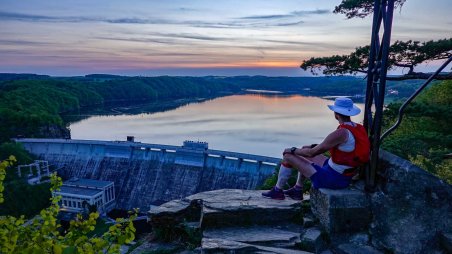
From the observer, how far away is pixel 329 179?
4707 millimetres

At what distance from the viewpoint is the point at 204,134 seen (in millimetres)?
52781

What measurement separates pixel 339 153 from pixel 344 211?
759 millimetres

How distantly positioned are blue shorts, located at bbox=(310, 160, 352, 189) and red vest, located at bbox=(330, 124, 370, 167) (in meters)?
0.21

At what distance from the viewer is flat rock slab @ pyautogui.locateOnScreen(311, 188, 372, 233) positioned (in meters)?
4.40

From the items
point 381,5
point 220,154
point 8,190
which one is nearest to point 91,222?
point 381,5

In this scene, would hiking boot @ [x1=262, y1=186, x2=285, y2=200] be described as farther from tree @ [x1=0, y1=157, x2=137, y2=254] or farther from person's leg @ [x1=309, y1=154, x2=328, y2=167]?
tree @ [x1=0, y1=157, x2=137, y2=254]

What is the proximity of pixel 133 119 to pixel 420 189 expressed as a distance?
71694 mm

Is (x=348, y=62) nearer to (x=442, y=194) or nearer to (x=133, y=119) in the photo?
(x=442, y=194)

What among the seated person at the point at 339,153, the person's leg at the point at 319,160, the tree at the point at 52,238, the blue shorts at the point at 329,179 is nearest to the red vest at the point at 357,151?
the seated person at the point at 339,153

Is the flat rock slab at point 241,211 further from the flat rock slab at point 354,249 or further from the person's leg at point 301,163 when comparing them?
the flat rock slab at point 354,249

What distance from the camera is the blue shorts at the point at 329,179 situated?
A: 4703 mm

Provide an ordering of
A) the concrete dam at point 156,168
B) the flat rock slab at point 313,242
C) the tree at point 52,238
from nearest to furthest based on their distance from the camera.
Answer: the tree at point 52,238, the flat rock slab at point 313,242, the concrete dam at point 156,168

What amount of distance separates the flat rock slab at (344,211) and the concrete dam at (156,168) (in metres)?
22.9

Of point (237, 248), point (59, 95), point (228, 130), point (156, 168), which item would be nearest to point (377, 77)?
point (237, 248)
